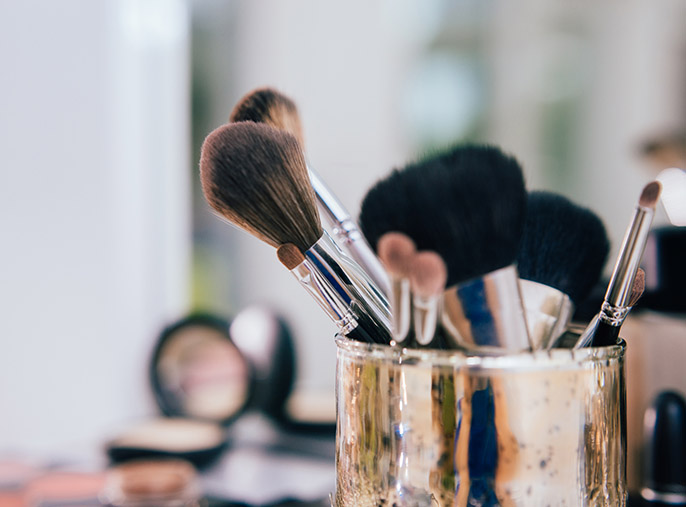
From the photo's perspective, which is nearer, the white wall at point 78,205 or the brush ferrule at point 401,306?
the brush ferrule at point 401,306

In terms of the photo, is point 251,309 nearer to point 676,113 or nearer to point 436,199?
point 436,199

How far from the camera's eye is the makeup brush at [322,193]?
8.2 inches

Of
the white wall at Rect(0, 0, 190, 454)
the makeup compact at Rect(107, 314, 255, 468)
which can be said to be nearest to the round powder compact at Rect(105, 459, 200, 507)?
the makeup compact at Rect(107, 314, 255, 468)

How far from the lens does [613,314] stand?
0.65ft

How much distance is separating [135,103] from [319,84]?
49cm

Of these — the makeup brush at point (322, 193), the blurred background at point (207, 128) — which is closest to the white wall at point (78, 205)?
the blurred background at point (207, 128)

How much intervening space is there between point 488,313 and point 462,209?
31 millimetres

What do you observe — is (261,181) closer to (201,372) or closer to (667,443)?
(667,443)

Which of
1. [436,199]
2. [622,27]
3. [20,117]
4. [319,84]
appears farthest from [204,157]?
[622,27]

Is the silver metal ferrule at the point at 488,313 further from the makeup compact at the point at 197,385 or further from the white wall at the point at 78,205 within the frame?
the white wall at the point at 78,205

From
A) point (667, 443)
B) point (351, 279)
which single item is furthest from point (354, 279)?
point (667, 443)

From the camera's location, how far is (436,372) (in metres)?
0.18

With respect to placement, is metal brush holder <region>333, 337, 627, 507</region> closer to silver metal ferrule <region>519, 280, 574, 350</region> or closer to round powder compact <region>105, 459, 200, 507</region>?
silver metal ferrule <region>519, 280, 574, 350</region>

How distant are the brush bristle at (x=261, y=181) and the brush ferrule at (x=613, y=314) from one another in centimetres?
9
